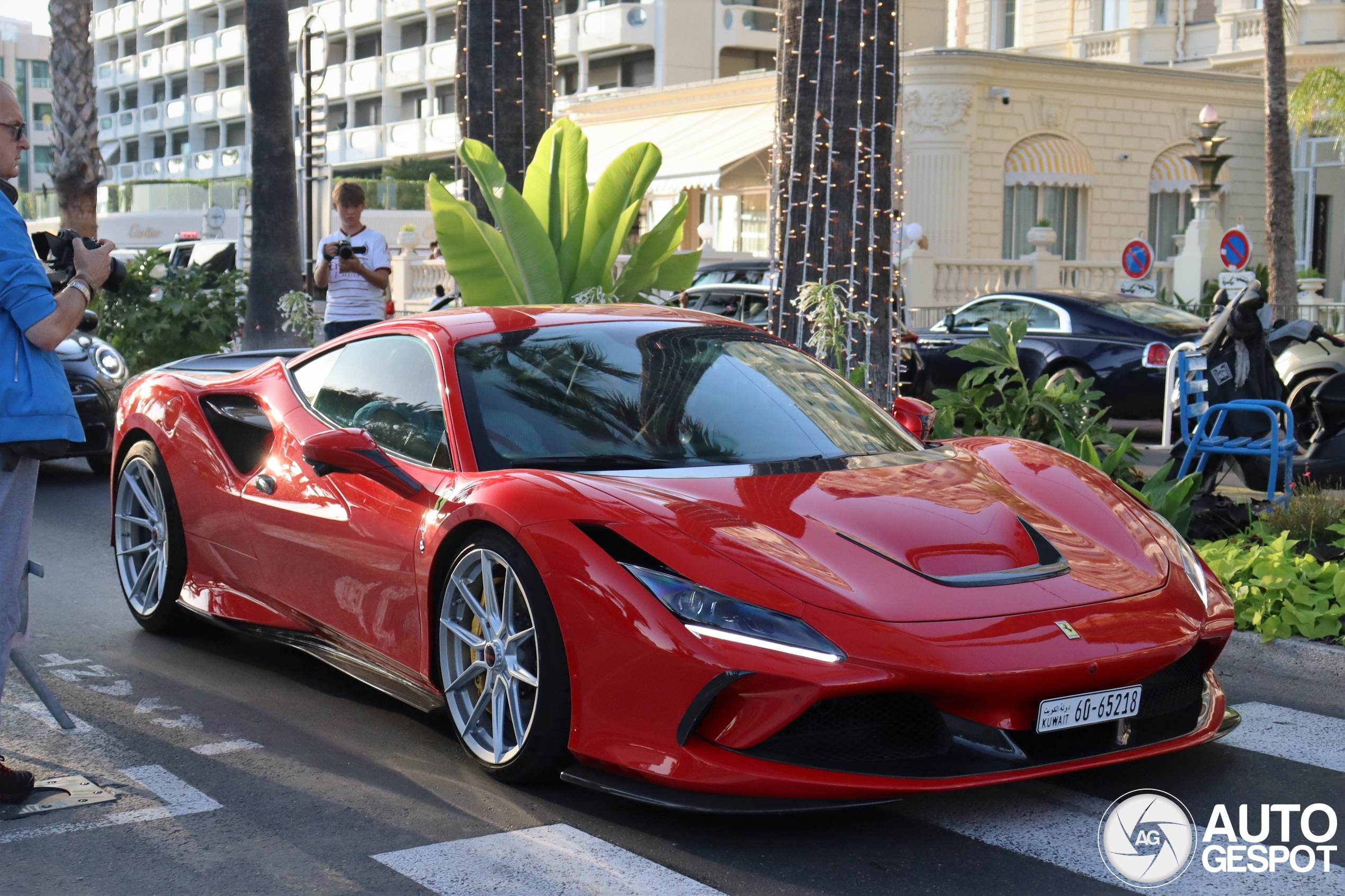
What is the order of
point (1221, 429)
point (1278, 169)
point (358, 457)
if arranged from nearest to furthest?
point (358, 457) < point (1221, 429) < point (1278, 169)

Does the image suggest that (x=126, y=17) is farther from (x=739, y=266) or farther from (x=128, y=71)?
(x=739, y=266)

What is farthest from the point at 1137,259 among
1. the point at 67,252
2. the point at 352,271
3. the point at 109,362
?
the point at 67,252

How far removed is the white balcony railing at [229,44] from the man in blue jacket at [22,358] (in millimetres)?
68532

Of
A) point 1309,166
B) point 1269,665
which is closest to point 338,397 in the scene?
point 1269,665

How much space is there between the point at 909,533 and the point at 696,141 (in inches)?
1226

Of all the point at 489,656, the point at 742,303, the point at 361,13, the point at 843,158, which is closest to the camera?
the point at 489,656

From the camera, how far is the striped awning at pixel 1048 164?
33.6 meters

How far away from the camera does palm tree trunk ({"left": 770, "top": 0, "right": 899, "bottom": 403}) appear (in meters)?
9.84

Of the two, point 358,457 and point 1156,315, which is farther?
point 1156,315

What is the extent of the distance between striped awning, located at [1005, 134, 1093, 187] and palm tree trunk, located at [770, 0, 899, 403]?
24.3 metres

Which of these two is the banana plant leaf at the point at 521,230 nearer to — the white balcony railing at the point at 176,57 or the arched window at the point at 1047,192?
the arched window at the point at 1047,192

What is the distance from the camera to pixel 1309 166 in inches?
1457

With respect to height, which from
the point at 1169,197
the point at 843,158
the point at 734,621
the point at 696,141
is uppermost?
the point at 696,141

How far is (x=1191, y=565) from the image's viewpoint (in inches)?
186
